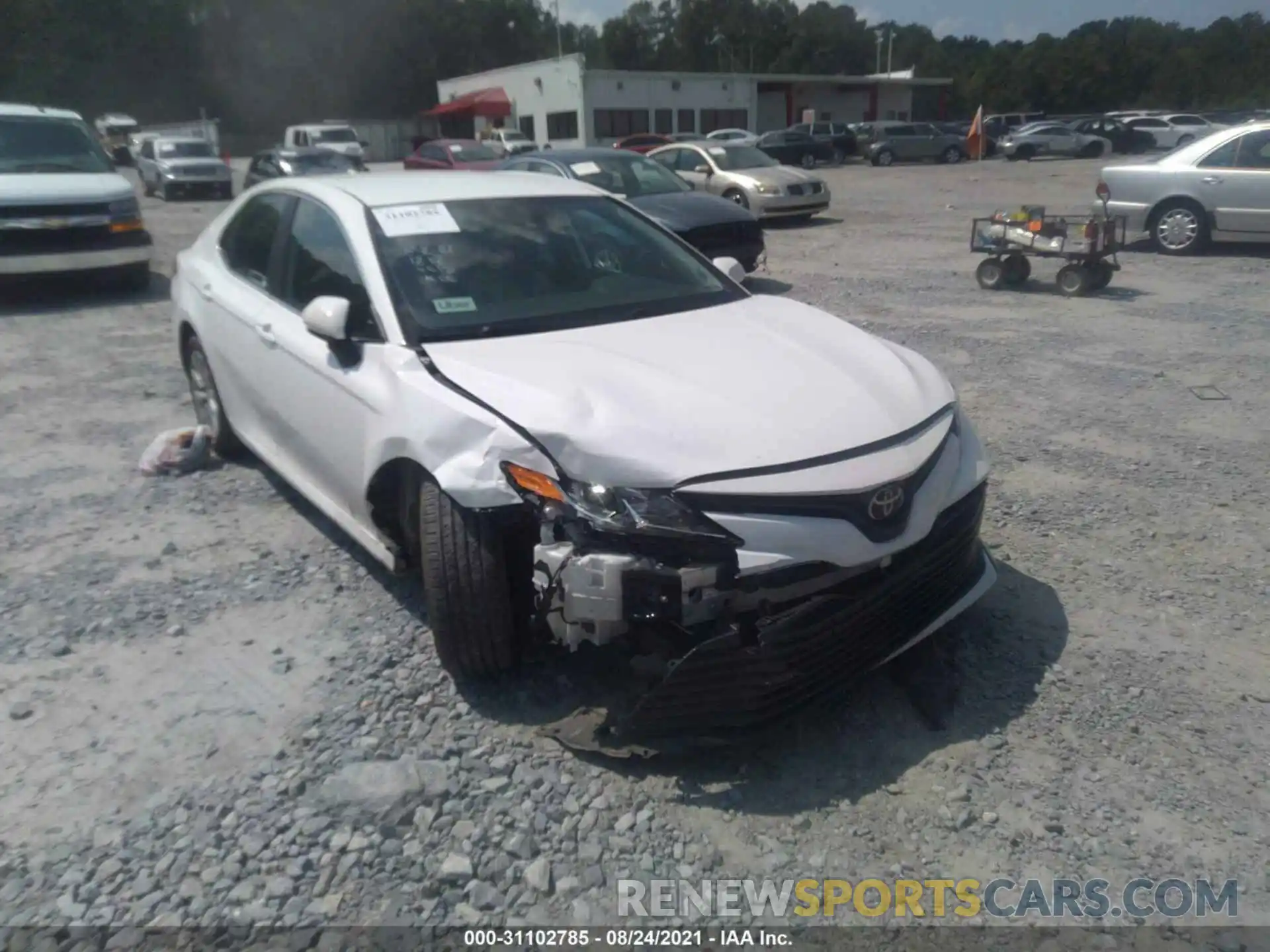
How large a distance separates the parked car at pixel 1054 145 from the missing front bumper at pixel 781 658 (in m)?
41.2

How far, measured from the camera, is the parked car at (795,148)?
38562 mm

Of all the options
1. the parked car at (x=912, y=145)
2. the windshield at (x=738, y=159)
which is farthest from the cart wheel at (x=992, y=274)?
the parked car at (x=912, y=145)

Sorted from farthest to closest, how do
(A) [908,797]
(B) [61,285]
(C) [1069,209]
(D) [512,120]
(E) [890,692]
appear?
(D) [512,120] < (C) [1069,209] < (B) [61,285] < (E) [890,692] < (A) [908,797]

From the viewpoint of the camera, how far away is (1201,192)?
1223cm

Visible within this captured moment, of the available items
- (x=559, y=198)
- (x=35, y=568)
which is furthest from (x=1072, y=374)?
(x=35, y=568)

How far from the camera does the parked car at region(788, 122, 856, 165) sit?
41062 mm

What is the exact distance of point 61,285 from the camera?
12.1 m

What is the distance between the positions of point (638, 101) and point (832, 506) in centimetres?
4694

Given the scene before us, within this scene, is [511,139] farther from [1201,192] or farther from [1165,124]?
[1201,192]

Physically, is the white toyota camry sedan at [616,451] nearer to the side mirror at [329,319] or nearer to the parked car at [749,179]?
the side mirror at [329,319]

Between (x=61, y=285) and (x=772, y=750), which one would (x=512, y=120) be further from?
(x=772, y=750)

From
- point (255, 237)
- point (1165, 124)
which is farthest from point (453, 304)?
point (1165, 124)

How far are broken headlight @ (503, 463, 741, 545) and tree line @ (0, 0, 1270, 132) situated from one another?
69690 mm

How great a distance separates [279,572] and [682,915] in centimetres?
256
